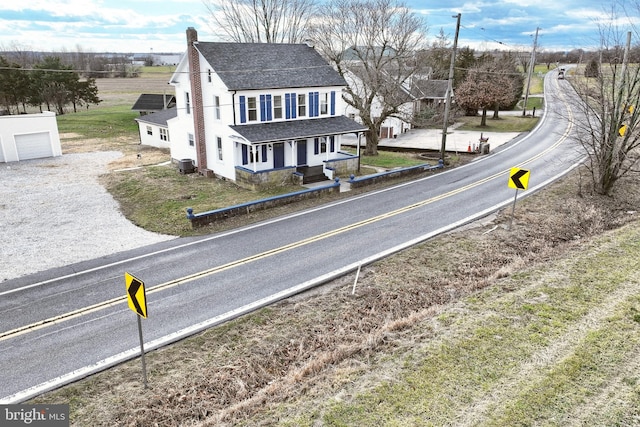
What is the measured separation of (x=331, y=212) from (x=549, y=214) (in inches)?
375

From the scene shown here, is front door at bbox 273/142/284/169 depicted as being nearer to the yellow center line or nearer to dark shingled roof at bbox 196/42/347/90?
dark shingled roof at bbox 196/42/347/90

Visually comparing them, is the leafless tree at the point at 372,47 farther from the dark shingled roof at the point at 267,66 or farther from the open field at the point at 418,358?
the open field at the point at 418,358

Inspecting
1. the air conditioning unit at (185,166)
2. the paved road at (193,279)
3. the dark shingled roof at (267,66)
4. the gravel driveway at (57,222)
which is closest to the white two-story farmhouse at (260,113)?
the dark shingled roof at (267,66)

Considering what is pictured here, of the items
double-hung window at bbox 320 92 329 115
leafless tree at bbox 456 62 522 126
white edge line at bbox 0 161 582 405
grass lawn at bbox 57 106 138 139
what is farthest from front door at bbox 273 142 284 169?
leafless tree at bbox 456 62 522 126

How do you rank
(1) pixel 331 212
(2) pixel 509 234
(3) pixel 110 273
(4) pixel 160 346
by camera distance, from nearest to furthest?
(4) pixel 160 346, (3) pixel 110 273, (2) pixel 509 234, (1) pixel 331 212

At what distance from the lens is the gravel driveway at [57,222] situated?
16.2 metres

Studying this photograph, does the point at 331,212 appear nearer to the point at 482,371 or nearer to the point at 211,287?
the point at 211,287

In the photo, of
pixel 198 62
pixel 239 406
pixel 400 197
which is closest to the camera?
pixel 239 406

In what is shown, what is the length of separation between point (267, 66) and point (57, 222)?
1489 centimetres

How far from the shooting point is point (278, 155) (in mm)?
26828

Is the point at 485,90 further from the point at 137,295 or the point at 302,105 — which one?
the point at 137,295

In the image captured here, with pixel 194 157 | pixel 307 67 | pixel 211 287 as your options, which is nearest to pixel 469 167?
pixel 307 67

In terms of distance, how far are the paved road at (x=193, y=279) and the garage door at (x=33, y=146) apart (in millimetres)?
25698

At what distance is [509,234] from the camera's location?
16922mm
